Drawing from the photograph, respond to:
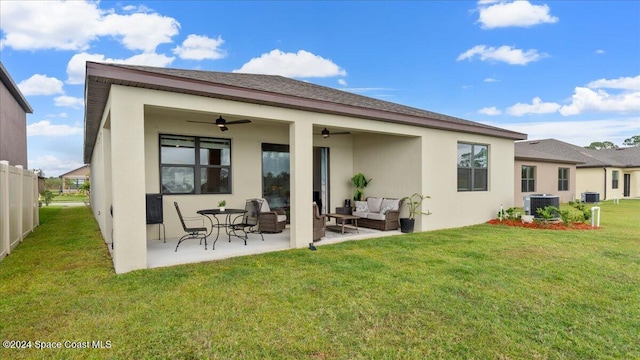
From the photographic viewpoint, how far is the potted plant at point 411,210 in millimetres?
8633

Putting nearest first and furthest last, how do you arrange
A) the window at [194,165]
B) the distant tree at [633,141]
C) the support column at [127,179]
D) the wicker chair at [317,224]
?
the support column at [127,179] < the wicker chair at [317,224] < the window at [194,165] < the distant tree at [633,141]

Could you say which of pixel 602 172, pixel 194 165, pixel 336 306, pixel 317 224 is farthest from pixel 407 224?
pixel 602 172

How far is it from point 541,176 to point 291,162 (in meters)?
17.4

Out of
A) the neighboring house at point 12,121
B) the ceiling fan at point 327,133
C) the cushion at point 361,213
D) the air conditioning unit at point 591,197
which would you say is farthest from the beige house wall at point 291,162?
the air conditioning unit at point 591,197

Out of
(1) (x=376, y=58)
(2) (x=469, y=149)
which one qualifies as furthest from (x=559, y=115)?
(2) (x=469, y=149)

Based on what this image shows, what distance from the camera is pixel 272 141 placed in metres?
9.19

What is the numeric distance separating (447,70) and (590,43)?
18.8 ft

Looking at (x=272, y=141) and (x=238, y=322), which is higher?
(x=272, y=141)

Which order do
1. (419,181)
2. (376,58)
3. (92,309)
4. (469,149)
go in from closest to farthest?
A: (92,309) → (419,181) → (469,149) → (376,58)

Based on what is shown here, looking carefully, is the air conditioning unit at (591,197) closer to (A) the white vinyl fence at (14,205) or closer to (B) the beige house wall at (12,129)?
(A) the white vinyl fence at (14,205)

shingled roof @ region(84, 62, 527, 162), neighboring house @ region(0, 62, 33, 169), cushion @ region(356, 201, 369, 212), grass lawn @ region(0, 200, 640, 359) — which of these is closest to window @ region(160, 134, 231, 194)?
shingled roof @ region(84, 62, 527, 162)

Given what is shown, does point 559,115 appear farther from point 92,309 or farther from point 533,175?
point 92,309

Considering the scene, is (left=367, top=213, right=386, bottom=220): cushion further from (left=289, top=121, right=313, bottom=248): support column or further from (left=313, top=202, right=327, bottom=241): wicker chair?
(left=289, top=121, right=313, bottom=248): support column

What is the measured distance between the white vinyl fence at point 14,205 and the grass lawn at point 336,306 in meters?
0.68
